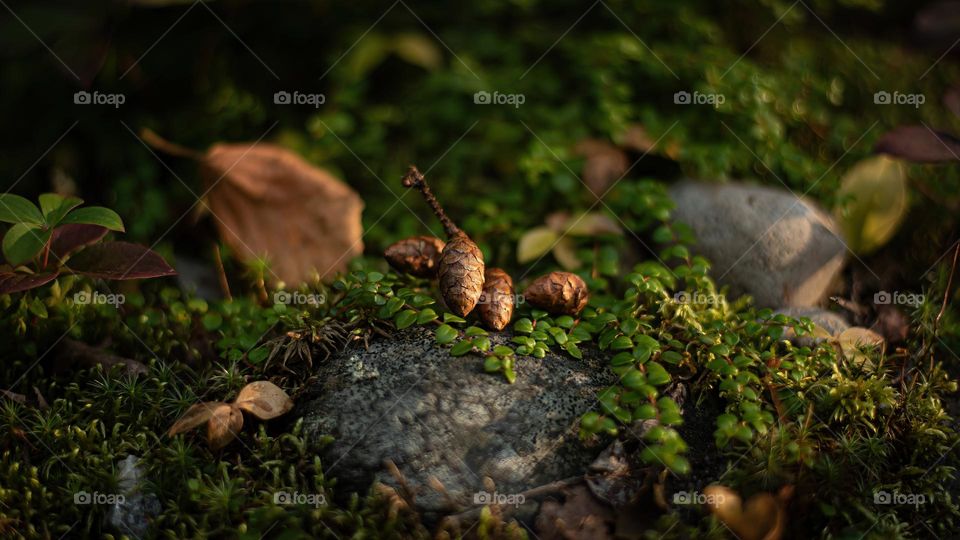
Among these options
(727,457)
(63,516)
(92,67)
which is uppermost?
(92,67)

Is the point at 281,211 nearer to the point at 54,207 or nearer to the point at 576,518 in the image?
the point at 54,207

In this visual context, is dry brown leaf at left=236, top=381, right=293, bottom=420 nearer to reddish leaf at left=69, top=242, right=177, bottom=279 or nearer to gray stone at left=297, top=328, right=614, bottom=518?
gray stone at left=297, top=328, right=614, bottom=518

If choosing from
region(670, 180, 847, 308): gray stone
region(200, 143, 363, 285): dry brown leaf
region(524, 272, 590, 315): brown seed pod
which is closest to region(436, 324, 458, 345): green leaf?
region(524, 272, 590, 315): brown seed pod

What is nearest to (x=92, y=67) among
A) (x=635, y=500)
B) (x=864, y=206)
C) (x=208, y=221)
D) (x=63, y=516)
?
(x=208, y=221)

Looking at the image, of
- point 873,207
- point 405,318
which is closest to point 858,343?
point 873,207

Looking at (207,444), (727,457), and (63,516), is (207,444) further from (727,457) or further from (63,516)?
(727,457)

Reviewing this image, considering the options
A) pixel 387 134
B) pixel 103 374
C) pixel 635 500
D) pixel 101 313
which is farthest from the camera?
pixel 387 134
